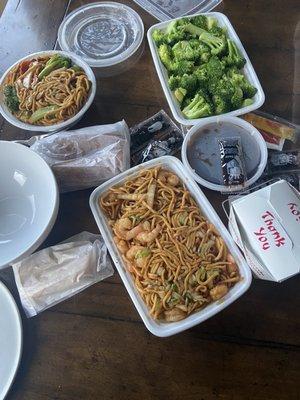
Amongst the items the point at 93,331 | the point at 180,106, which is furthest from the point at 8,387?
the point at 180,106

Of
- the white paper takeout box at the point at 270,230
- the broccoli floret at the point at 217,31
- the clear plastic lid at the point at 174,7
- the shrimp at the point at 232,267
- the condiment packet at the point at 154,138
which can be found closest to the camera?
the white paper takeout box at the point at 270,230

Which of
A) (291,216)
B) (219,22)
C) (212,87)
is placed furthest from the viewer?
(219,22)

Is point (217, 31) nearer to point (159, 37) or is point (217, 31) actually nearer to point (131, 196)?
point (159, 37)

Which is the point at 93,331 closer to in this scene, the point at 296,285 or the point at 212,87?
the point at 296,285

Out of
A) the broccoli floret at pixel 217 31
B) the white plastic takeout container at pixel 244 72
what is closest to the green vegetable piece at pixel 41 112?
the white plastic takeout container at pixel 244 72

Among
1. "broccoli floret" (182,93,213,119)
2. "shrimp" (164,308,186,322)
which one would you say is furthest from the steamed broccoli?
"shrimp" (164,308,186,322)

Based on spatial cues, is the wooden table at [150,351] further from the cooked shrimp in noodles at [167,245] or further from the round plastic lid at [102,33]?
the round plastic lid at [102,33]

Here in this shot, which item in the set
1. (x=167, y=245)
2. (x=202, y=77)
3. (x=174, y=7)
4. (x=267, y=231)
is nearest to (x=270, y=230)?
(x=267, y=231)
